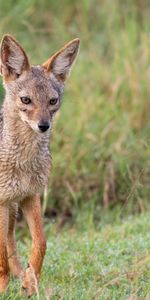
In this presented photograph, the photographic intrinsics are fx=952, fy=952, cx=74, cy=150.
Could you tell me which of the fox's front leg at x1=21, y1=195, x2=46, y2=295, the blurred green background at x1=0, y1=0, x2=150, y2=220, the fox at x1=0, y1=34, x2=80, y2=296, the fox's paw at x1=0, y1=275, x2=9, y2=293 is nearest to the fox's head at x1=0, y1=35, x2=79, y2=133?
the fox at x1=0, y1=34, x2=80, y2=296

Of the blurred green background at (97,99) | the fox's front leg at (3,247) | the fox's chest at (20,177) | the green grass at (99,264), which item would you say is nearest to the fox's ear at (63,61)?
the fox's chest at (20,177)

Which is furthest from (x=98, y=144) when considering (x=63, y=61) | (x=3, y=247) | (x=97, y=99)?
(x=3, y=247)

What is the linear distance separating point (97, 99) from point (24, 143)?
4408mm

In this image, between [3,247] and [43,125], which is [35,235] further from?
[43,125]

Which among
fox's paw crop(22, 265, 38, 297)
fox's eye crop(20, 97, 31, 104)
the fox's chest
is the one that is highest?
fox's eye crop(20, 97, 31, 104)

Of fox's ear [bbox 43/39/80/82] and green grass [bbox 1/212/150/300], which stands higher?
fox's ear [bbox 43/39/80/82]

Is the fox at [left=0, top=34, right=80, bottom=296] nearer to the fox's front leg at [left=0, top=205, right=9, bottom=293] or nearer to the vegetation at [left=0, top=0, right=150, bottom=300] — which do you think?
the fox's front leg at [left=0, top=205, right=9, bottom=293]

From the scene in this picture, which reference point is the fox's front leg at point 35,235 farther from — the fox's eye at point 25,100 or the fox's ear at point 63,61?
the fox's ear at point 63,61

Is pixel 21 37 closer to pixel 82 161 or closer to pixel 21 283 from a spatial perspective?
pixel 82 161

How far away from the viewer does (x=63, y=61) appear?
6.65 m

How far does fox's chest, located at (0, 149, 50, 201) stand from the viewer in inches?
250

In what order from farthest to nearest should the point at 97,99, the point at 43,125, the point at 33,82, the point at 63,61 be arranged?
the point at 97,99 → the point at 63,61 → the point at 33,82 → the point at 43,125

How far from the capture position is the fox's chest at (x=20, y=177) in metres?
6.34

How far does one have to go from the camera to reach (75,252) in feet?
24.2
